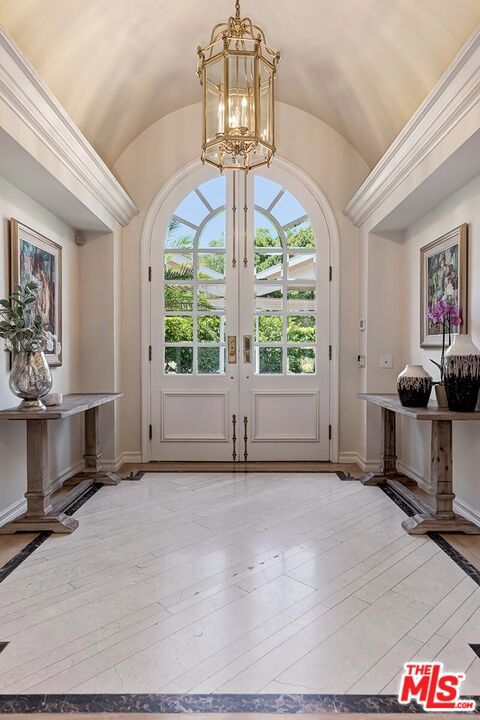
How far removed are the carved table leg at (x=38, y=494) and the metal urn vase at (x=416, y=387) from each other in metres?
2.18

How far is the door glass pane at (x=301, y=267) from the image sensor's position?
14.0ft

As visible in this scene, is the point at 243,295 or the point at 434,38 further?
the point at 243,295

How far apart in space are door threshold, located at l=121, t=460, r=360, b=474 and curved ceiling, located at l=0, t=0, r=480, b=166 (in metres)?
2.73

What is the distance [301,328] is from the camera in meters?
4.27

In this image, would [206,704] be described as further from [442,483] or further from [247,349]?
[247,349]

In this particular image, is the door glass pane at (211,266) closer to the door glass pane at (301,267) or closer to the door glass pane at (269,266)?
the door glass pane at (269,266)

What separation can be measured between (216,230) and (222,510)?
2.55 meters

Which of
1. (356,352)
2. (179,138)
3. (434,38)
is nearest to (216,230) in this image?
(179,138)

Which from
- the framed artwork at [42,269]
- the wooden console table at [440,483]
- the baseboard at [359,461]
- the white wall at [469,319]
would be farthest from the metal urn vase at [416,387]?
the framed artwork at [42,269]

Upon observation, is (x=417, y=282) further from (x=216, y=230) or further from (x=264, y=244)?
(x=216, y=230)

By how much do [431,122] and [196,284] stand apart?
7.78ft

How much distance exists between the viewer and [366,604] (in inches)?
73.6

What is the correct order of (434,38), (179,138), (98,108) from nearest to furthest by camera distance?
(434,38), (98,108), (179,138)

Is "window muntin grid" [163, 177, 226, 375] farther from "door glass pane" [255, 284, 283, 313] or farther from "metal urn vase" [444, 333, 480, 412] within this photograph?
"metal urn vase" [444, 333, 480, 412]
